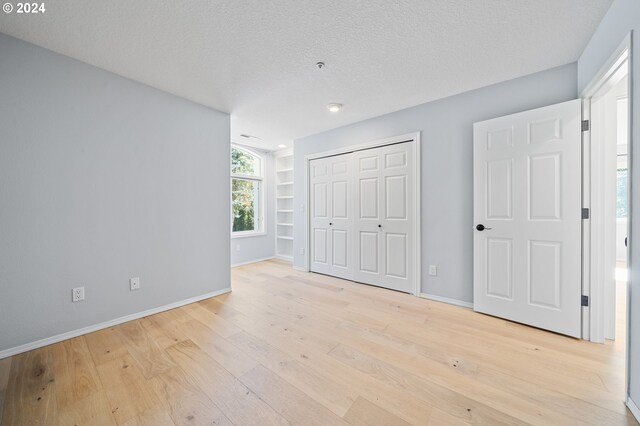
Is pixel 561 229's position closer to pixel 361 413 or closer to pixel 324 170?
pixel 361 413

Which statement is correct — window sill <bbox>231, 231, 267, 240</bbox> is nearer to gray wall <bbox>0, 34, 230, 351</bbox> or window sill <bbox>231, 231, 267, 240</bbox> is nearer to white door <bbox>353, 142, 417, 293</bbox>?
gray wall <bbox>0, 34, 230, 351</bbox>

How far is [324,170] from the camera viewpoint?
417cm

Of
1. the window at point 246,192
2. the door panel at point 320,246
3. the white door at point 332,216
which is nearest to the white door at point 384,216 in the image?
the white door at point 332,216

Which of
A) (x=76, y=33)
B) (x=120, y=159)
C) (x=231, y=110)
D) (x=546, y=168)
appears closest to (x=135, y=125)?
(x=120, y=159)

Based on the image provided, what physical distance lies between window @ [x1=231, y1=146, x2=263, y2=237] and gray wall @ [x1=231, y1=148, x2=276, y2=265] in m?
0.13

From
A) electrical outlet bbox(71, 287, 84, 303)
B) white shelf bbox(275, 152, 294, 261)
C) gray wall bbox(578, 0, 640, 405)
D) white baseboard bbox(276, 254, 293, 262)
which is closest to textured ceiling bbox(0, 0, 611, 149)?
gray wall bbox(578, 0, 640, 405)

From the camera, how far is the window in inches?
197

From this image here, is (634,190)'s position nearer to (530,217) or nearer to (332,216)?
(530,217)

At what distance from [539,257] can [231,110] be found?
382 centimetres

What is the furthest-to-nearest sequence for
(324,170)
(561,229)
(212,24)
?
(324,170)
(561,229)
(212,24)

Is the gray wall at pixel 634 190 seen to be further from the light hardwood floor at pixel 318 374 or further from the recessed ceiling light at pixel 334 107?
the recessed ceiling light at pixel 334 107

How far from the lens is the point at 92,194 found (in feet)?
7.43

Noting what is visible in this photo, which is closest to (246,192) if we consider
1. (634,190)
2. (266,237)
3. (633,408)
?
(266,237)

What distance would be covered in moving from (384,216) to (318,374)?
2.28 meters
